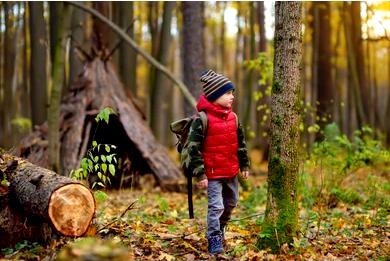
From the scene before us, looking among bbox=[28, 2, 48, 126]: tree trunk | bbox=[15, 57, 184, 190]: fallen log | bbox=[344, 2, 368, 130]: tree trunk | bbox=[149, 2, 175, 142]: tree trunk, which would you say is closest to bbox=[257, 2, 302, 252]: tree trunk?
bbox=[15, 57, 184, 190]: fallen log

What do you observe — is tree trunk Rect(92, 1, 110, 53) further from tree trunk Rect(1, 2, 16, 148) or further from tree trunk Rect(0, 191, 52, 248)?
tree trunk Rect(1, 2, 16, 148)

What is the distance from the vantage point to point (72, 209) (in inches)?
212

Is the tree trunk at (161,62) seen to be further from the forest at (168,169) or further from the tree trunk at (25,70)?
the tree trunk at (25,70)

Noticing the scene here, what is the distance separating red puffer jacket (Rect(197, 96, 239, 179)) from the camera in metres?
5.78

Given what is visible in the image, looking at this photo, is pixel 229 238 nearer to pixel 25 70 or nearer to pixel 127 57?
pixel 127 57

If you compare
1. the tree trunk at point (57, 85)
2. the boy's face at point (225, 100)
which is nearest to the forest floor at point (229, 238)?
the boy's face at point (225, 100)

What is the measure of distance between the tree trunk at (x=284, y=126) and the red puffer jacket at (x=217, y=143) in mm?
490

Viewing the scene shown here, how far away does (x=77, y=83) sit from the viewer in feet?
42.1

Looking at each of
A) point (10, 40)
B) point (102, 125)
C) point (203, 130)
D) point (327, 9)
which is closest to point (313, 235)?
point (203, 130)

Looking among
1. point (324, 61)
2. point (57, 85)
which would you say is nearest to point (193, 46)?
point (57, 85)

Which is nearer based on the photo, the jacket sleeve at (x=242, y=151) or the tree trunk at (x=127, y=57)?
the jacket sleeve at (x=242, y=151)

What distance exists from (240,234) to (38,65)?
9.55 m

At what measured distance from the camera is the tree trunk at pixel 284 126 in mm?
5570

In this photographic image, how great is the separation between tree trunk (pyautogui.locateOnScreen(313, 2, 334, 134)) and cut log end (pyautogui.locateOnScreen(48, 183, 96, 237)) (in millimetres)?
11945
